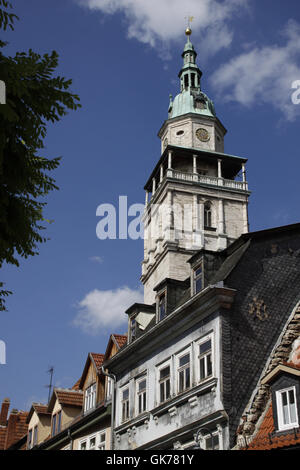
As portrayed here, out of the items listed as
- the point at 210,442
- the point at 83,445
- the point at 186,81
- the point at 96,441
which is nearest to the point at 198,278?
the point at 210,442

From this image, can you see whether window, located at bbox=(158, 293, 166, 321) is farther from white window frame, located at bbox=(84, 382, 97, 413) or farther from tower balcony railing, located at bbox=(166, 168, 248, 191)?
tower balcony railing, located at bbox=(166, 168, 248, 191)

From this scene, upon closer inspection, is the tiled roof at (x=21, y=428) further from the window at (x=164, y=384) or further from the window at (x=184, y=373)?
the window at (x=184, y=373)

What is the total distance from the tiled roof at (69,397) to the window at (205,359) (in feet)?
51.5

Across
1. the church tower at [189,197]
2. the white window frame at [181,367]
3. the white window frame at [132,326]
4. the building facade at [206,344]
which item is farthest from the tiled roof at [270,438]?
the church tower at [189,197]

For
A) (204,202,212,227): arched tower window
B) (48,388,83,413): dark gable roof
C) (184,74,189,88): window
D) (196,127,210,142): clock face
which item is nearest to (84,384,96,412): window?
(48,388,83,413): dark gable roof

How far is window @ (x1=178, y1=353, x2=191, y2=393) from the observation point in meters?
22.4

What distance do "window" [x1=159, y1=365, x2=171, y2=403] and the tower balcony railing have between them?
3265 centimetres

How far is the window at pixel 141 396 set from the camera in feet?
83.9

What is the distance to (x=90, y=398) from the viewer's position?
1299 inches

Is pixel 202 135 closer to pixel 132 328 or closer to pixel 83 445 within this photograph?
pixel 132 328

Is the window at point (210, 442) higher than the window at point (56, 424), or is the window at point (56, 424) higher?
the window at point (56, 424)

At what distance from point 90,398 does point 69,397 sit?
323 centimetres

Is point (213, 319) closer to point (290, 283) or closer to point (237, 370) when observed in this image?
point (237, 370)
